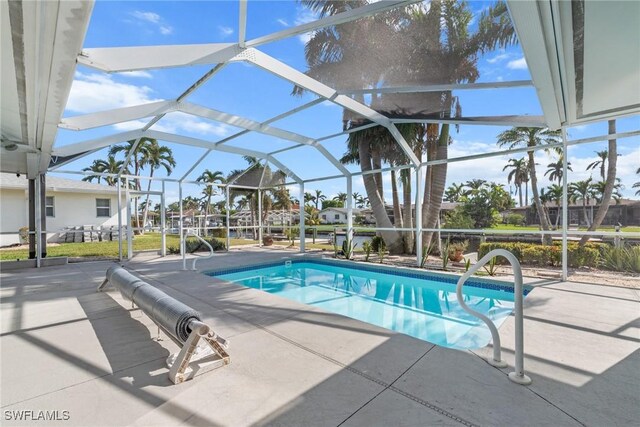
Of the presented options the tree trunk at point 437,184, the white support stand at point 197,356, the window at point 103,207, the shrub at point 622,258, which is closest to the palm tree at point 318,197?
the window at point 103,207

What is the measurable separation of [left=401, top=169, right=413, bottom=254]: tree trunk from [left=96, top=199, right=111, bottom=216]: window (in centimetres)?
1605

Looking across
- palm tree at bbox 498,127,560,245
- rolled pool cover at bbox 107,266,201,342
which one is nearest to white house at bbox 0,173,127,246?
rolled pool cover at bbox 107,266,201,342

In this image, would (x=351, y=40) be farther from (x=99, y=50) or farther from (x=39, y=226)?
(x=39, y=226)

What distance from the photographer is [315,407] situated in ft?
6.73

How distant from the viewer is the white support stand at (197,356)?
7.84ft

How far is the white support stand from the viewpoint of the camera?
239cm

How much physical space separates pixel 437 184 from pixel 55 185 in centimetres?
1765

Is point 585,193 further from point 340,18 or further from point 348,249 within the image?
point 340,18

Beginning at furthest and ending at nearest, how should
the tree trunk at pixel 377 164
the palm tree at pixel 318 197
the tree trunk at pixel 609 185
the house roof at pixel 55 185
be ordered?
1. the palm tree at pixel 318 197
2. the house roof at pixel 55 185
3. the tree trunk at pixel 377 164
4. the tree trunk at pixel 609 185

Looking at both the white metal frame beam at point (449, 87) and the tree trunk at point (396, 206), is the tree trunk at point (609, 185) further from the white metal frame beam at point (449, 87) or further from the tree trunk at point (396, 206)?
the white metal frame beam at point (449, 87)

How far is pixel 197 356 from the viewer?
8.69ft

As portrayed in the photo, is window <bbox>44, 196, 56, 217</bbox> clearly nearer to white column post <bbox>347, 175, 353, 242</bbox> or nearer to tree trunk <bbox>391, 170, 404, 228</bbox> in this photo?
white column post <bbox>347, 175, 353, 242</bbox>

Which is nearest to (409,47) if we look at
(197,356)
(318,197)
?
(197,356)

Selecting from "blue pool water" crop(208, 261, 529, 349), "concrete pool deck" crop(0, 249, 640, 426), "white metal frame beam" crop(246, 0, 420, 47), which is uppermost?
"white metal frame beam" crop(246, 0, 420, 47)
